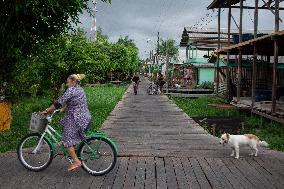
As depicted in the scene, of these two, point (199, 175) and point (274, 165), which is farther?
point (274, 165)

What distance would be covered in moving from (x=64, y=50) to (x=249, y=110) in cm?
839

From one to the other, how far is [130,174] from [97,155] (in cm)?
62

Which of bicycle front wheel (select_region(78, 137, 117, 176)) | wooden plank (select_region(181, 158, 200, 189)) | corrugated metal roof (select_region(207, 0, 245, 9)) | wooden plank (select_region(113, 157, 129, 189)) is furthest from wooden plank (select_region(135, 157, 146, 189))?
corrugated metal roof (select_region(207, 0, 245, 9))

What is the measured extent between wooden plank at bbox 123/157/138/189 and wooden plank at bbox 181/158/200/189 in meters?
0.86

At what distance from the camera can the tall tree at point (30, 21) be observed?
34.2 feet

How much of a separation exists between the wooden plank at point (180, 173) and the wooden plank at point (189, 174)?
0.17ft

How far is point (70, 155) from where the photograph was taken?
699cm

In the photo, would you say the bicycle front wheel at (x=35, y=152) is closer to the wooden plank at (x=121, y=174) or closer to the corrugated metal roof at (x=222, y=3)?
the wooden plank at (x=121, y=174)

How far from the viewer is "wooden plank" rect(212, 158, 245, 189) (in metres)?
6.54

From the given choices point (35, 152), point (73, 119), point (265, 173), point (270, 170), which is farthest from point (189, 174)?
point (35, 152)

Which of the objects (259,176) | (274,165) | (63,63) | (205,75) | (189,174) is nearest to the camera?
(259,176)

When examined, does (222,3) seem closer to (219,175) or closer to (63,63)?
(63,63)

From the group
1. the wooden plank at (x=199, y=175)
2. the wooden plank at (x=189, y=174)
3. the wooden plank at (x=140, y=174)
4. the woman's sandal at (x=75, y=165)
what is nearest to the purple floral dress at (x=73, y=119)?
the woman's sandal at (x=75, y=165)

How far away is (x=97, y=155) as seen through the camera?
7.08 meters
